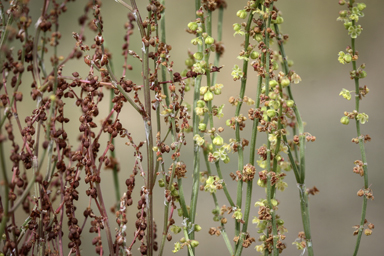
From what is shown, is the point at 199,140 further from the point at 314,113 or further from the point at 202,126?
the point at 314,113

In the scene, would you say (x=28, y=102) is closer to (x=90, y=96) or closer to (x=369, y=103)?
(x=90, y=96)

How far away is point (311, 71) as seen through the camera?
1138 millimetres

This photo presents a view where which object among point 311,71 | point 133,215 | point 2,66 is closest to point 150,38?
point 2,66

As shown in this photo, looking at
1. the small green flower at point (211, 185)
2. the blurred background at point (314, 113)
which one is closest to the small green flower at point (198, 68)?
the small green flower at point (211, 185)

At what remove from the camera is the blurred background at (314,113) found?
40.5 inches

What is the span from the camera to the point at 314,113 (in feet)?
3.59

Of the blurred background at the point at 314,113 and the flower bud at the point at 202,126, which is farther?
the blurred background at the point at 314,113

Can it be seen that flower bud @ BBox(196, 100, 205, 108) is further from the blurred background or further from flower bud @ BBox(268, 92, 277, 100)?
the blurred background

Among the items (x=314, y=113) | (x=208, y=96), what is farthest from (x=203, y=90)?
(x=314, y=113)

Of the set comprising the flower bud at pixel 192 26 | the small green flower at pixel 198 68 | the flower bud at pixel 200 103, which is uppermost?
the flower bud at pixel 192 26

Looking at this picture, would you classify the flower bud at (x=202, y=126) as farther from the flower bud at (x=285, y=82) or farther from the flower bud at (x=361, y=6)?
the flower bud at (x=361, y=6)

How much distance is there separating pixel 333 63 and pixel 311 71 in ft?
0.22

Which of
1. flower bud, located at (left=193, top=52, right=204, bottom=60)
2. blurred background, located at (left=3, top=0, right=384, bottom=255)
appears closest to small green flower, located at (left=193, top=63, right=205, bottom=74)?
flower bud, located at (left=193, top=52, right=204, bottom=60)

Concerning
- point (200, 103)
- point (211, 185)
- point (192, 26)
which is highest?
point (192, 26)
